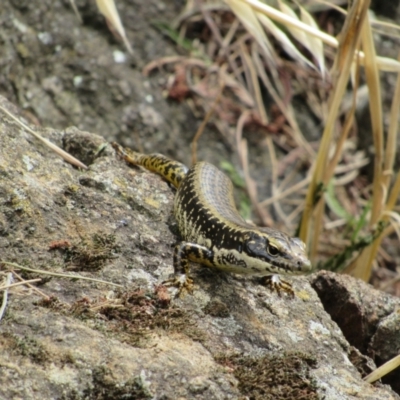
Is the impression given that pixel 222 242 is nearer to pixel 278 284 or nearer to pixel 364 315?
pixel 278 284

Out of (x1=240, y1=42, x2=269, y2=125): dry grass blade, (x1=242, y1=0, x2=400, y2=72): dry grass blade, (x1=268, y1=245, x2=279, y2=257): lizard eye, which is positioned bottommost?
(x1=240, y1=42, x2=269, y2=125): dry grass blade

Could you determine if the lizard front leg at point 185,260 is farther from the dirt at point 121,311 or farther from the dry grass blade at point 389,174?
the dry grass blade at point 389,174

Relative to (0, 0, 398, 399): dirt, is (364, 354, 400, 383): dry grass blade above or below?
above

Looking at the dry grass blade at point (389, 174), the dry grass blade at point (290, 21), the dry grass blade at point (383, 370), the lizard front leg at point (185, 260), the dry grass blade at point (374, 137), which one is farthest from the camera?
the dry grass blade at point (389, 174)

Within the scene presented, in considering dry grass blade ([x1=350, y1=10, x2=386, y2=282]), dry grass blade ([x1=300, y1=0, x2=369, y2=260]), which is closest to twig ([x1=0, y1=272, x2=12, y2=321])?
dry grass blade ([x1=300, y1=0, x2=369, y2=260])

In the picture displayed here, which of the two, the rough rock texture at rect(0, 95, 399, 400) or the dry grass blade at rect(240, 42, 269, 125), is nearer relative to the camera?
the rough rock texture at rect(0, 95, 399, 400)

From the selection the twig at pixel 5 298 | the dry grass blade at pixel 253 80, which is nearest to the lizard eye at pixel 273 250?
the twig at pixel 5 298

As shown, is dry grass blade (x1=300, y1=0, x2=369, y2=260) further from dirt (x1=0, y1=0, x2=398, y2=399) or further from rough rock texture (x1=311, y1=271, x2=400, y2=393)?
dirt (x1=0, y1=0, x2=398, y2=399)

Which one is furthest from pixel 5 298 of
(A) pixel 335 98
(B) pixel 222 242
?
(A) pixel 335 98
